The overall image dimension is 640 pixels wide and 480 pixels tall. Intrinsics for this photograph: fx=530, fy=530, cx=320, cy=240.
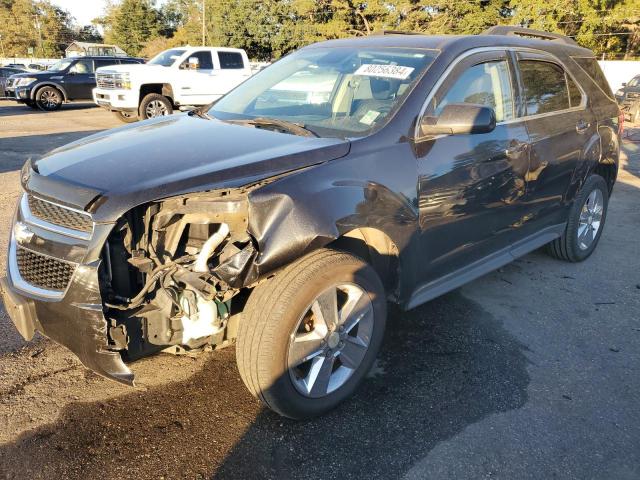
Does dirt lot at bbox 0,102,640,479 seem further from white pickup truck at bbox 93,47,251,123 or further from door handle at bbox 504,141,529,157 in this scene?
white pickup truck at bbox 93,47,251,123

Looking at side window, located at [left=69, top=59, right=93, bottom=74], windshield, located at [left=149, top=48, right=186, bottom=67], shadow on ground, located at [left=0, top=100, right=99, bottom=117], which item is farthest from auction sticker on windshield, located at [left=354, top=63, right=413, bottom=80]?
side window, located at [left=69, top=59, right=93, bottom=74]

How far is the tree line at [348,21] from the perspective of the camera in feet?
105

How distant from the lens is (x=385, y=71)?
3361mm

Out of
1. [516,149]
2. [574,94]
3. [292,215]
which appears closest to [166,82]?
[574,94]

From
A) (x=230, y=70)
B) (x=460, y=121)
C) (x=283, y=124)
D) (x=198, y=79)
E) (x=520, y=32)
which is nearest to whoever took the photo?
(x=460, y=121)

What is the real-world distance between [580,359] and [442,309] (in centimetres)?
99

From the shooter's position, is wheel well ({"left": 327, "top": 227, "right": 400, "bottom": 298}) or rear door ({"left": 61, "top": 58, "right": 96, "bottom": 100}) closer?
wheel well ({"left": 327, "top": 227, "right": 400, "bottom": 298})

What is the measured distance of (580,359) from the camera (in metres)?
3.46

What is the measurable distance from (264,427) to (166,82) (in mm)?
12505

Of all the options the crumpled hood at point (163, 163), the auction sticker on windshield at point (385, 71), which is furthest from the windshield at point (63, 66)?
the auction sticker on windshield at point (385, 71)

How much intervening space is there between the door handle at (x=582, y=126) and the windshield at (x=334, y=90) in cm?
183

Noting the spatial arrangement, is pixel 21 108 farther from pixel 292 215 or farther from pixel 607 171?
pixel 292 215

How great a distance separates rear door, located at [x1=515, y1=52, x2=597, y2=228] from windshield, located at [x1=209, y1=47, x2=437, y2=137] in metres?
1.09

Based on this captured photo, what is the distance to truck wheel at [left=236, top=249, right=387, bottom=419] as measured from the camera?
2467 millimetres
